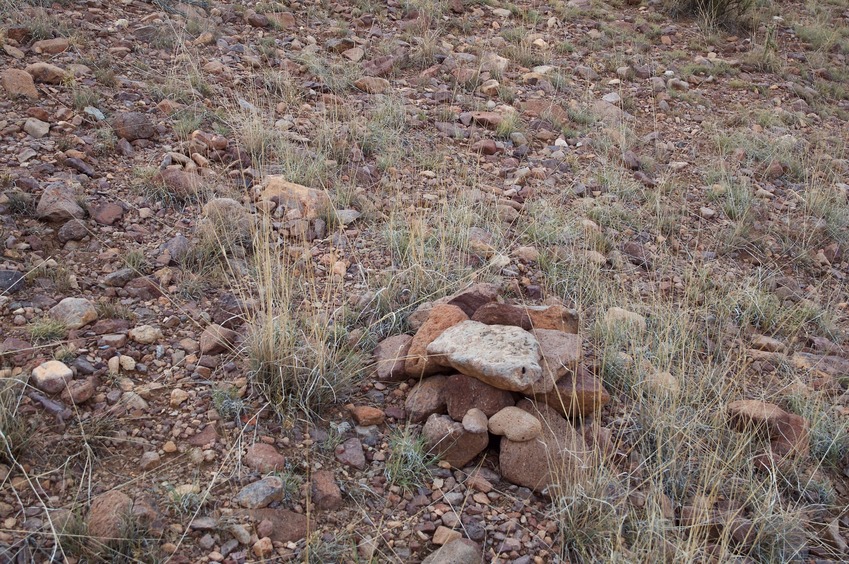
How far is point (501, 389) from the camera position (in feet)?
7.76

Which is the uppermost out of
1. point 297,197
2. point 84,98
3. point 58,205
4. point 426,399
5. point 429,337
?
point 84,98

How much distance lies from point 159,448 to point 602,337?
70.1 inches

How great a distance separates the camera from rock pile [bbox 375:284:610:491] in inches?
88.8

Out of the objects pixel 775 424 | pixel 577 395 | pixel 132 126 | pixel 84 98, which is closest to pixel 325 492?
pixel 577 395

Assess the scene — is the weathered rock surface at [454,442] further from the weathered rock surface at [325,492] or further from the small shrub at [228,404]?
the small shrub at [228,404]

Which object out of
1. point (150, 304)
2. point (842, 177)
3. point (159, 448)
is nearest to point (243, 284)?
point (150, 304)

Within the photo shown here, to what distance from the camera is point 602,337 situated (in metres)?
2.88

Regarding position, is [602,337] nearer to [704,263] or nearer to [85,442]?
[704,263]

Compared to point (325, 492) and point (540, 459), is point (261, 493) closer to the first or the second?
point (325, 492)

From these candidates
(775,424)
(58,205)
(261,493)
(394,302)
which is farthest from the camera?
(58,205)

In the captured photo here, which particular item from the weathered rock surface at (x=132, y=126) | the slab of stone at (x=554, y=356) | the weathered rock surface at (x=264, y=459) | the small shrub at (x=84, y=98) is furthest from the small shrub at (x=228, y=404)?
the small shrub at (x=84, y=98)

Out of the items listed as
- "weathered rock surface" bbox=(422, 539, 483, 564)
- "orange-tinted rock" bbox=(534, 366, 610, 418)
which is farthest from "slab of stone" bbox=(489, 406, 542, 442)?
"weathered rock surface" bbox=(422, 539, 483, 564)

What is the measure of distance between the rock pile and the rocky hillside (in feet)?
0.04

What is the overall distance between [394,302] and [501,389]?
767mm
